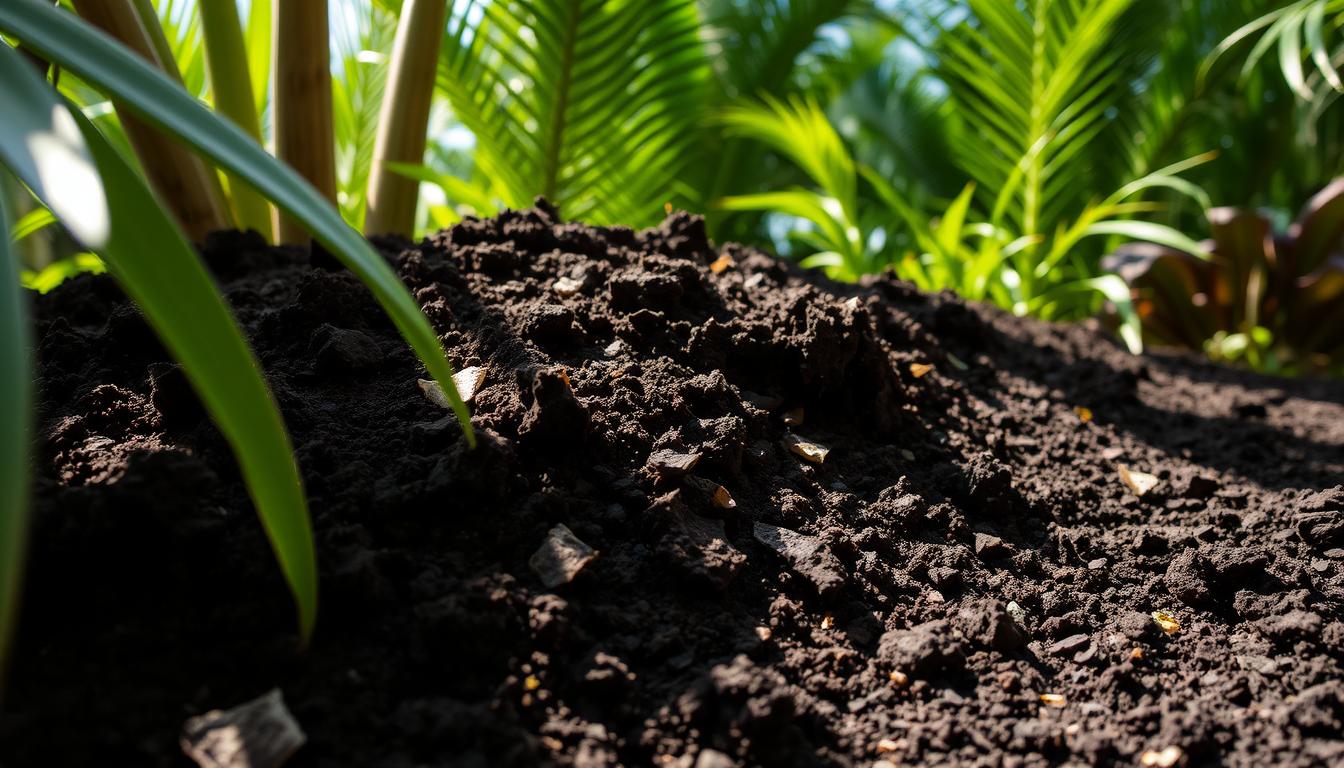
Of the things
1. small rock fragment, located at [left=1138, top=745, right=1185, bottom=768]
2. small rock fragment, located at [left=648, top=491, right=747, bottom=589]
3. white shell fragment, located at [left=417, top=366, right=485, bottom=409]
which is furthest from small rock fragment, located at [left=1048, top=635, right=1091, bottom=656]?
white shell fragment, located at [left=417, top=366, right=485, bottom=409]

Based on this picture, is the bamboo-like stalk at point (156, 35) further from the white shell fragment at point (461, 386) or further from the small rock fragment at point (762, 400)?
the small rock fragment at point (762, 400)

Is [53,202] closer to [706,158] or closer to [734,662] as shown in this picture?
[734,662]

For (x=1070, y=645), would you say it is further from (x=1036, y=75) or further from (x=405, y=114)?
(x=1036, y=75)

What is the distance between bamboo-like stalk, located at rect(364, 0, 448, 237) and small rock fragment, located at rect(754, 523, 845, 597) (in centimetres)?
88

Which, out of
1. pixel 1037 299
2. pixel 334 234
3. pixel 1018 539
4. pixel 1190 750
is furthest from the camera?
pixel 1037 299

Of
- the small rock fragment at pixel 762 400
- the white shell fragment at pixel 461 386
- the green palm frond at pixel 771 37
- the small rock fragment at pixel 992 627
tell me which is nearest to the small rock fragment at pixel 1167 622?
the small rock fragment at pixel 992 627

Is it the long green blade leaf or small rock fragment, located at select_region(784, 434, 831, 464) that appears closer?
the long green blade leaf

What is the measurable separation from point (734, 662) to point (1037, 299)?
1.75 m

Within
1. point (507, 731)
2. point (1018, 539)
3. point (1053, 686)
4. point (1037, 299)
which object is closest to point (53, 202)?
point (507, 731)

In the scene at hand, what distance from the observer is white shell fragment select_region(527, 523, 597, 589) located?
2.15 feet

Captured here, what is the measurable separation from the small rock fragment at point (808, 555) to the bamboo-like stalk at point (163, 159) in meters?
0.84

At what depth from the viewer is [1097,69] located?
7.14ft

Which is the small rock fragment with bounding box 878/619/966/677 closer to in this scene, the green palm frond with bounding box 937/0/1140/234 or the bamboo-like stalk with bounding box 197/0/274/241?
the bamboo-like stalk with bounding box 197/0/274/241

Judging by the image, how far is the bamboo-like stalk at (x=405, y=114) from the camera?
1271 millimetres
